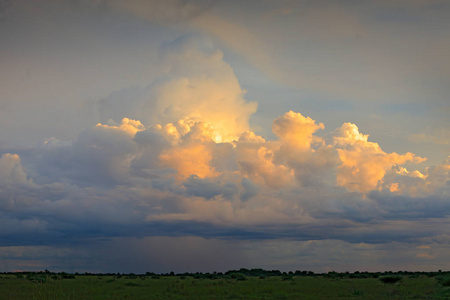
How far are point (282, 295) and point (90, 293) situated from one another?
942 inches

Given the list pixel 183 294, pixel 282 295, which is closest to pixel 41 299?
pixel 183 294

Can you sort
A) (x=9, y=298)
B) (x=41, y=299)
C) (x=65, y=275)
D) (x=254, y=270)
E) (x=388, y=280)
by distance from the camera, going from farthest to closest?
(x=254, y=270) → (x=65, y=275) → (x=388, y=280) → (x=9, y=298) → (x=41, y=299)

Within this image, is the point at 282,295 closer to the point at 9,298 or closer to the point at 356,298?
the point at 356,298

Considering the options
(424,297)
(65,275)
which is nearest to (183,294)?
(424,297)

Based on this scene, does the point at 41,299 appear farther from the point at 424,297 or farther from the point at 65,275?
the point at 65,275

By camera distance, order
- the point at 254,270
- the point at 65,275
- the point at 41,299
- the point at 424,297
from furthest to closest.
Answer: the point at 254,270 < the point at 65,275 < the point at 424,297 < the point at 41,299

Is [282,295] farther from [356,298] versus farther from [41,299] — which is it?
[41,299]

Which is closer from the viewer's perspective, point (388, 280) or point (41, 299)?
point (41, 299)

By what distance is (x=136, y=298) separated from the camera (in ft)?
161

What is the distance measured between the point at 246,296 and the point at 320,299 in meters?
8.77

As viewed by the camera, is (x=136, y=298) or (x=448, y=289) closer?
(x=136, y=298)

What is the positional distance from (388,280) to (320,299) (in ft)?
126

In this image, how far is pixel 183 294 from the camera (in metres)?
55.3

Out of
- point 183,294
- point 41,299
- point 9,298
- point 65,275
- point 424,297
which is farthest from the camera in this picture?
point 65,275
